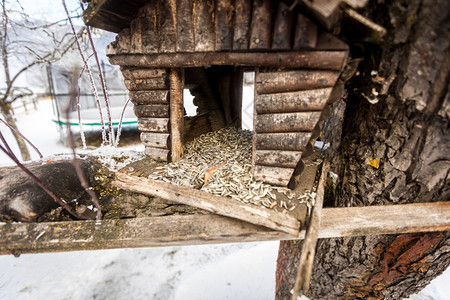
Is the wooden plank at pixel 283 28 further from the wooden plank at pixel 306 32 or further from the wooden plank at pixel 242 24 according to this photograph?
→ the wooden plank at pixel 242 24

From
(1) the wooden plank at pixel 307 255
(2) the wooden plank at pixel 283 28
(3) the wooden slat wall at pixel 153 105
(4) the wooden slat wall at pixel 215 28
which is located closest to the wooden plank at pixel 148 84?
(3) the wooden slat wall at pixel 153 105

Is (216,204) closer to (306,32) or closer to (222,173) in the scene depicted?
(222,173)

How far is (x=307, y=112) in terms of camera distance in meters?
1.59

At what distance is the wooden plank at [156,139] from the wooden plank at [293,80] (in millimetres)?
1004

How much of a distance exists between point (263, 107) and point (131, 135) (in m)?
10.3

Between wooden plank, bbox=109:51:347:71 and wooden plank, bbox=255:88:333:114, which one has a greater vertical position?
wooden plank, bbox=109:51:347:71

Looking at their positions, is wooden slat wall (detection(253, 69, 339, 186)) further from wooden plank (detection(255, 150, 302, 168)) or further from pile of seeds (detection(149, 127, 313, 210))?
pile of seeds (detection(149, 127, 313, 210))

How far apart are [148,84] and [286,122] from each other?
1.27 m

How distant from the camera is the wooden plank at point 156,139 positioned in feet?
7.06

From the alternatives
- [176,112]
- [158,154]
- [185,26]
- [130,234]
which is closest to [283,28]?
[185,26]

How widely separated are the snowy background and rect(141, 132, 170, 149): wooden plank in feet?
11.3

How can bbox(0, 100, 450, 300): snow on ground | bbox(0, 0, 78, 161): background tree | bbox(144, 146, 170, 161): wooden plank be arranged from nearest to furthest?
bbox(144, 146, 170, 161): wooden plank
bbox(0, 100, 450, 300): snow on ground
bbox(0, 0, 78, 161): background tree

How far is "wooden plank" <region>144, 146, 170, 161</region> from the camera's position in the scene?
2.20 m

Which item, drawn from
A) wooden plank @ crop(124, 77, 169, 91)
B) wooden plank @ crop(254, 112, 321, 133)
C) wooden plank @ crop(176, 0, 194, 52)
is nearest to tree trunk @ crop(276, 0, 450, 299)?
wooden plank @ crop(254, 112, 321, 133)
